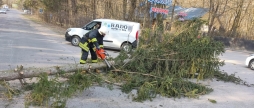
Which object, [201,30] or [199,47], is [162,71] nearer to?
[199,47]

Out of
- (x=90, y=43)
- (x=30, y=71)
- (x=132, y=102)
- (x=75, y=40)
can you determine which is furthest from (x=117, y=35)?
(x=30, y=71)

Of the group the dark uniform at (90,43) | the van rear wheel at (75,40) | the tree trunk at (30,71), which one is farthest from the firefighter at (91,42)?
the van rear wheel at (75,40)

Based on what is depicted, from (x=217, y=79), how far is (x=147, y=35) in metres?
3.00

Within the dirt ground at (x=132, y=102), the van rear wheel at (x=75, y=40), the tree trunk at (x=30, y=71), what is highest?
the van rear wheel at (x=75, y=40)

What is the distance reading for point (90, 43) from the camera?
7023mm

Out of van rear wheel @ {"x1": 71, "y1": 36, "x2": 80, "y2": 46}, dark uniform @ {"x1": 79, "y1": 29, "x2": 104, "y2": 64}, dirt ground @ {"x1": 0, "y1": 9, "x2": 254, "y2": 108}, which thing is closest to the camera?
dirt ground @ {"x1": 0, "y1": 9, "x2": 254, "y2": 108}

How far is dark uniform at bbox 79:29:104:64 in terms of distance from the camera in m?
6.50

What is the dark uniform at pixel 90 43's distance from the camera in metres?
6.50

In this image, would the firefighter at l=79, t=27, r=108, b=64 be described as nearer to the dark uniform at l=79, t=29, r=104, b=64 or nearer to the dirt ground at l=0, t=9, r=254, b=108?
the dark uniform at l=79, t=29, r=104, b=64

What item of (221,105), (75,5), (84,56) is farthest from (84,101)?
(75,5)

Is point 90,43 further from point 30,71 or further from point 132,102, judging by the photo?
point 132,102

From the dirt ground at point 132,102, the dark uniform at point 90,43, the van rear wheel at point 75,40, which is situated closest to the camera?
the dirt ground at point 132,102

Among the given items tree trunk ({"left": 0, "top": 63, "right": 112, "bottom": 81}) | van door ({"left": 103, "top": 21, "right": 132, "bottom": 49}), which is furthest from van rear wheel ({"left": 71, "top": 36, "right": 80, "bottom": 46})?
tree trunk ({"left": 0, "top": 63, "right": 112, "bottom": 81})

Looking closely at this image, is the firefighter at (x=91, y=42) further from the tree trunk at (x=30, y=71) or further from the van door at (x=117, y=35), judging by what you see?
the van door at (x=117, y=35)
